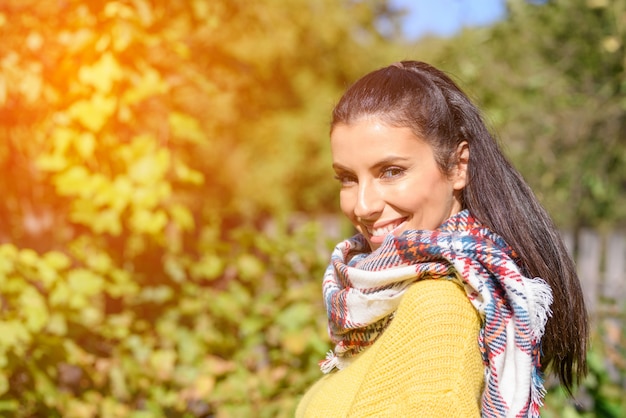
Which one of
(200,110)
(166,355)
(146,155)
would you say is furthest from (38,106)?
(200,110)

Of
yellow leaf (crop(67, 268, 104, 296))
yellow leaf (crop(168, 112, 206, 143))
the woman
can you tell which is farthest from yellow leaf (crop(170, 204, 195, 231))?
the woman

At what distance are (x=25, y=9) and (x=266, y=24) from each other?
6.86ft

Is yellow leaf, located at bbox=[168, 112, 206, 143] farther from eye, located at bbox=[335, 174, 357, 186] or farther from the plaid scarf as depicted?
the plaid scarf

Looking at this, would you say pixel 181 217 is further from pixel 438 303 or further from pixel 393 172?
pixel 438 303

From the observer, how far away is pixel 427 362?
1263 mm

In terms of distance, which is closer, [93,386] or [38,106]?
[93,386]

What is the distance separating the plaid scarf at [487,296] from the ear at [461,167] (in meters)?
0.18

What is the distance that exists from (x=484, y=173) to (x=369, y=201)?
27 centimetres

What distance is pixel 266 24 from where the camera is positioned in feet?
15.3

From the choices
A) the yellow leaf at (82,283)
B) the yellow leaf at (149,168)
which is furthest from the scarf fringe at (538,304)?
the yellow leaf at (149,168)

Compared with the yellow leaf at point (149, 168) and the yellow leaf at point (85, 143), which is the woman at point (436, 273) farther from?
the yellow leaf at point (85, 143)

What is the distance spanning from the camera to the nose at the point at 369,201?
4.77ft

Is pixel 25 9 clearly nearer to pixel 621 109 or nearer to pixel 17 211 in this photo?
→ pixel 17 211

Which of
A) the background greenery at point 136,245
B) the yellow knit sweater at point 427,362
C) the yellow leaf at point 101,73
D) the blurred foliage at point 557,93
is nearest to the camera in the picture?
the yellow knit sweater at point 427,362
